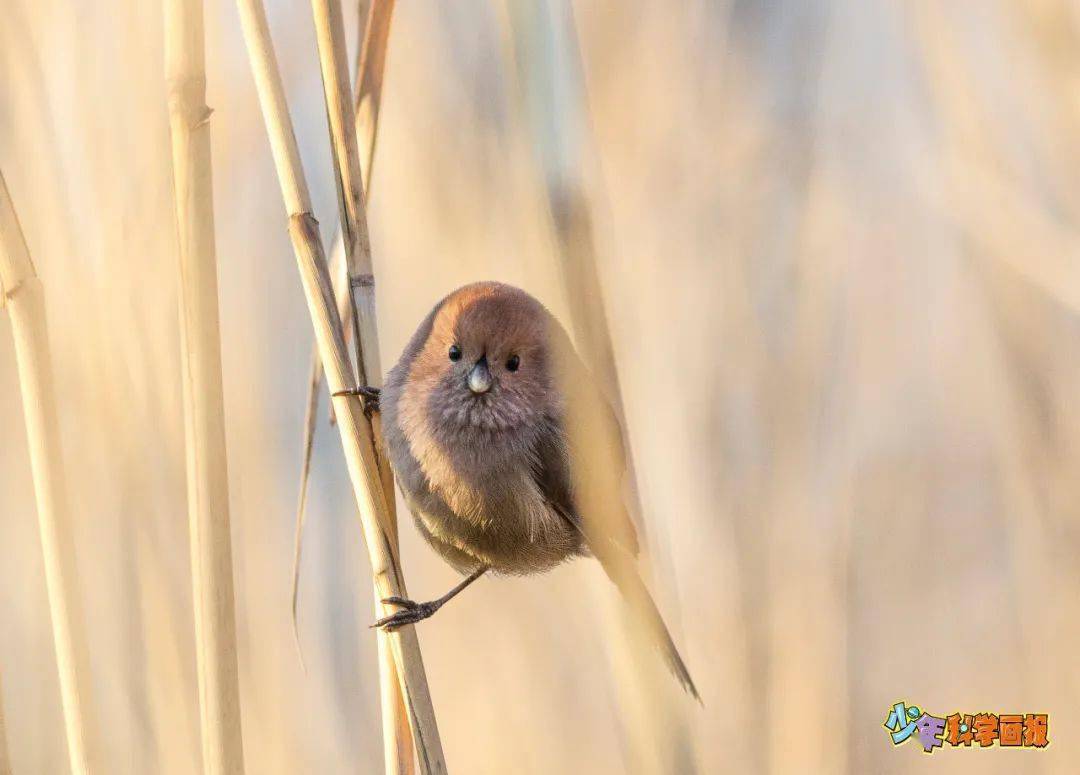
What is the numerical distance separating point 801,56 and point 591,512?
3.75 feet

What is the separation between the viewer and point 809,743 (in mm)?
1764

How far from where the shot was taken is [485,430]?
1563 mm

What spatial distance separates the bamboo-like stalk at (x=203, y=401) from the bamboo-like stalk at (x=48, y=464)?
18 centimetres

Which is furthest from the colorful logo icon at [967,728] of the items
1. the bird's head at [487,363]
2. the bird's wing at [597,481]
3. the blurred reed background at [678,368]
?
the bird's head at [487,363]

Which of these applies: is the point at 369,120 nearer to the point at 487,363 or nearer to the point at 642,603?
the point at 487,363

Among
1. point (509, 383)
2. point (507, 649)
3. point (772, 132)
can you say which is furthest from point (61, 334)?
point (772, 132)

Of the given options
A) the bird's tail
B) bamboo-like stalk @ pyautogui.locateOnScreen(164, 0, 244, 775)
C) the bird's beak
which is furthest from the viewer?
the bird's beak

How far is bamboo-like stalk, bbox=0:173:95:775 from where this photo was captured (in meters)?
1.18

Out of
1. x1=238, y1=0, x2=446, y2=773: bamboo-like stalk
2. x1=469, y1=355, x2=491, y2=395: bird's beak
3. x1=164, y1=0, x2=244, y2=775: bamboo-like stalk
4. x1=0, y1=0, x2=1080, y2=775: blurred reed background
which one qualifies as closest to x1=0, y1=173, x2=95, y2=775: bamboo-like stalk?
x1=164, y1=0, x2=244, y2=775: bamboo-like stalk

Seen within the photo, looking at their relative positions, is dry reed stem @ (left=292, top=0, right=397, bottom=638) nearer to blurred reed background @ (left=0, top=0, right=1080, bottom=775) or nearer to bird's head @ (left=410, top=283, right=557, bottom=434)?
bird's head @ (left=410, top=283, right=557, bottom=434)

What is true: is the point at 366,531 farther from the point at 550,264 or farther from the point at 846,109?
the point at 846,109

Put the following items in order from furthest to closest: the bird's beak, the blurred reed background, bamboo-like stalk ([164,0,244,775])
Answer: the blurred reed background
the bird's beak
bamboo-like stalk ([164,0,244,775])

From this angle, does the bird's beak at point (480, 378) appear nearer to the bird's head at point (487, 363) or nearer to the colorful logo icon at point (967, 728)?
the bird's head at point (487, 363)

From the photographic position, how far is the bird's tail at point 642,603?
1267mm
